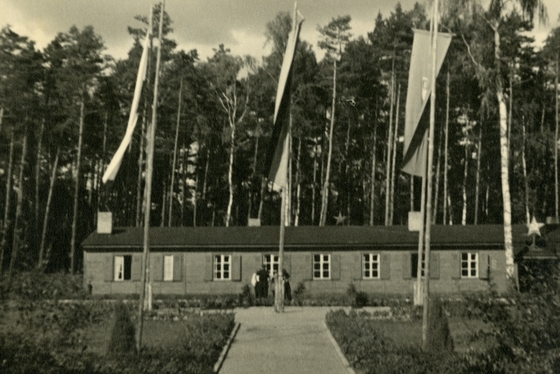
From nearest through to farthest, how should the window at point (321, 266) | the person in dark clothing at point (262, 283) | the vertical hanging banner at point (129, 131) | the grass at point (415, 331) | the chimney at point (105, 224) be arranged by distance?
the vertical hanging banner at point (129, 131)
the grass at point (415, 331)
the person in dark clothing at point (262, 283)
the window at point (321, 266)
the chimney at point (105, 224)

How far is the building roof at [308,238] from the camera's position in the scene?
35688 millimetres

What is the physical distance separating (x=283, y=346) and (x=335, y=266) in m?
17.0

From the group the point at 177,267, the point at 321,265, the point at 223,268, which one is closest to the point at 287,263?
the point at 321,265

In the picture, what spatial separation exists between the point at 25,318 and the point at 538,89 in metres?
41.0

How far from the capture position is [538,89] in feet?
154

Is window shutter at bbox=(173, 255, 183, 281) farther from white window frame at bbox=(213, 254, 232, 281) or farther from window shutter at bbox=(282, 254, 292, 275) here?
window shutter at bbox=(282, 254, 292, 275)

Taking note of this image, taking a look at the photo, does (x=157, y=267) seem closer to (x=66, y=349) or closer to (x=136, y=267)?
(x=136, y=267)

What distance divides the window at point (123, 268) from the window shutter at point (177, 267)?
1919 mm

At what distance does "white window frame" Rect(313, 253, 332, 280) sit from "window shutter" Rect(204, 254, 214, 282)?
14.3 feet

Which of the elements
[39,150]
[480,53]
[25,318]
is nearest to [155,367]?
[25,318]

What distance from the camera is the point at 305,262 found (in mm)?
35844

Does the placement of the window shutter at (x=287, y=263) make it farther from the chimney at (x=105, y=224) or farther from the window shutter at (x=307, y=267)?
the chimney at (x=105, y=224)

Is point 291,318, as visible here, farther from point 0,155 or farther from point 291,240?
point 0,155

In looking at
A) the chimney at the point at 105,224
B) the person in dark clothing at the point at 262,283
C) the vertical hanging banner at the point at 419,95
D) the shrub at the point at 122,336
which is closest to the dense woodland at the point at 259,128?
the chimney at the point at 105,224
